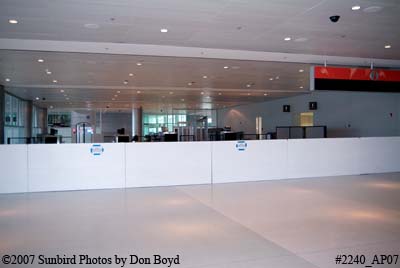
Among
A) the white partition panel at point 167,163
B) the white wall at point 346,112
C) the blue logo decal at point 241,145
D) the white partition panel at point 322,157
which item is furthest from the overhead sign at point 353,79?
the white wall at point 346,112

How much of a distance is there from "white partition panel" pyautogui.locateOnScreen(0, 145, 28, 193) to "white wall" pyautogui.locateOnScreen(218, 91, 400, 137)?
12674 millimetres

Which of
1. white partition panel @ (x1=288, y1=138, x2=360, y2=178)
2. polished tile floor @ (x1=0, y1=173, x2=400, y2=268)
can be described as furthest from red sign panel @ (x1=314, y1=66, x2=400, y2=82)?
polished tile floor @ (x1=0, y1=173, x2=400, y2=268)

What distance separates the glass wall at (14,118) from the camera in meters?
16.8

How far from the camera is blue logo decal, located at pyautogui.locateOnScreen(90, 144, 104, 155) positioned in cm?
772

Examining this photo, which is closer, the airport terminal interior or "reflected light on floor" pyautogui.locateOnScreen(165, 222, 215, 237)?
the airport terminal interior

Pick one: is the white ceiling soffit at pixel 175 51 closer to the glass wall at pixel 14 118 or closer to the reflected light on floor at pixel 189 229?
the reflected light on floor at pixel 189 229

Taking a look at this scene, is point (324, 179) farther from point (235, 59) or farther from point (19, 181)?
point (19, 181)

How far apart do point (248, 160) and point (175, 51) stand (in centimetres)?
331

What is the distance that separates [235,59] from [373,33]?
3374mm

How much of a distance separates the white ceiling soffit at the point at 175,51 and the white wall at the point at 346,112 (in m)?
3.78

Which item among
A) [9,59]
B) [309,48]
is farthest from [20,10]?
[309,48]

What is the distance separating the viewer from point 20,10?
5859mm

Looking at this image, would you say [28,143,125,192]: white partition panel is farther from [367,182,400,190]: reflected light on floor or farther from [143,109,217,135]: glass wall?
[143,109,217,135]: glass wall

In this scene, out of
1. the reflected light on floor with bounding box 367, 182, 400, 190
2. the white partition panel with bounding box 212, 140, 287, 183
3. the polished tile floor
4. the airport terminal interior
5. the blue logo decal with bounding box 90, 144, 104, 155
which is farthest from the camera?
the white partition panel with bounding box 212, 140, 287, 183
